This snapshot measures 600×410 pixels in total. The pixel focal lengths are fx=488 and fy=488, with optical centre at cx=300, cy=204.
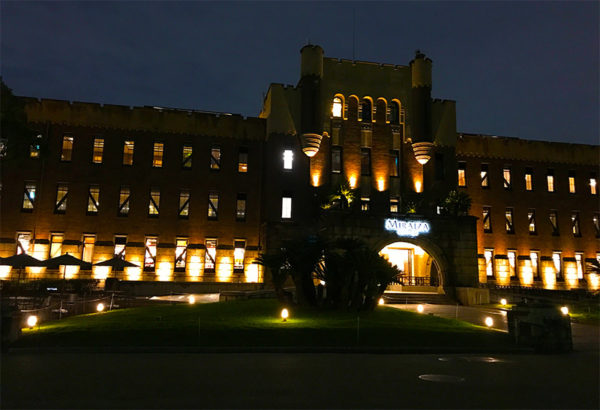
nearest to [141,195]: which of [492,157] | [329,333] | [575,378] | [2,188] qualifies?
[2,188]

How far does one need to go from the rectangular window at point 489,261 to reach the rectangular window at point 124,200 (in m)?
31.2

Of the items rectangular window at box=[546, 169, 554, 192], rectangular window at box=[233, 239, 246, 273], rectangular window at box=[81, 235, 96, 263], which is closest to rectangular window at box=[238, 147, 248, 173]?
rectangular window at box=[233, 239, 246, 273]

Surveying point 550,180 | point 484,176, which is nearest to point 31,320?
point 484,176

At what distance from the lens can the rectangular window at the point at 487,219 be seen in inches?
1767

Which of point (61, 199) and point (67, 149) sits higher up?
point (67, 149)

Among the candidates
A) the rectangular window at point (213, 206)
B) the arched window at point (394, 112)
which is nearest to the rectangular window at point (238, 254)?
the rectangular window at point (213, 206)

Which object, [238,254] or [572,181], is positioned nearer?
[238,254]

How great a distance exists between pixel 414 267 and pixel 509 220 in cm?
1050

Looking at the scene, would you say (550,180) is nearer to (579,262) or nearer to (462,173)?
(579,262)

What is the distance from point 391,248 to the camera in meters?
43.8

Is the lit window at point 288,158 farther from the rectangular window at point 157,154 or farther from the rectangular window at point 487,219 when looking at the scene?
the rectangular window at point 487,219

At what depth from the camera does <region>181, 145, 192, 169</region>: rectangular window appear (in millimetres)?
40966

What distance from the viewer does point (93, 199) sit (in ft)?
128

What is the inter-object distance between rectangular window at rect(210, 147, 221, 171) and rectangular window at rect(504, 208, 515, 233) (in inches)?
1058
